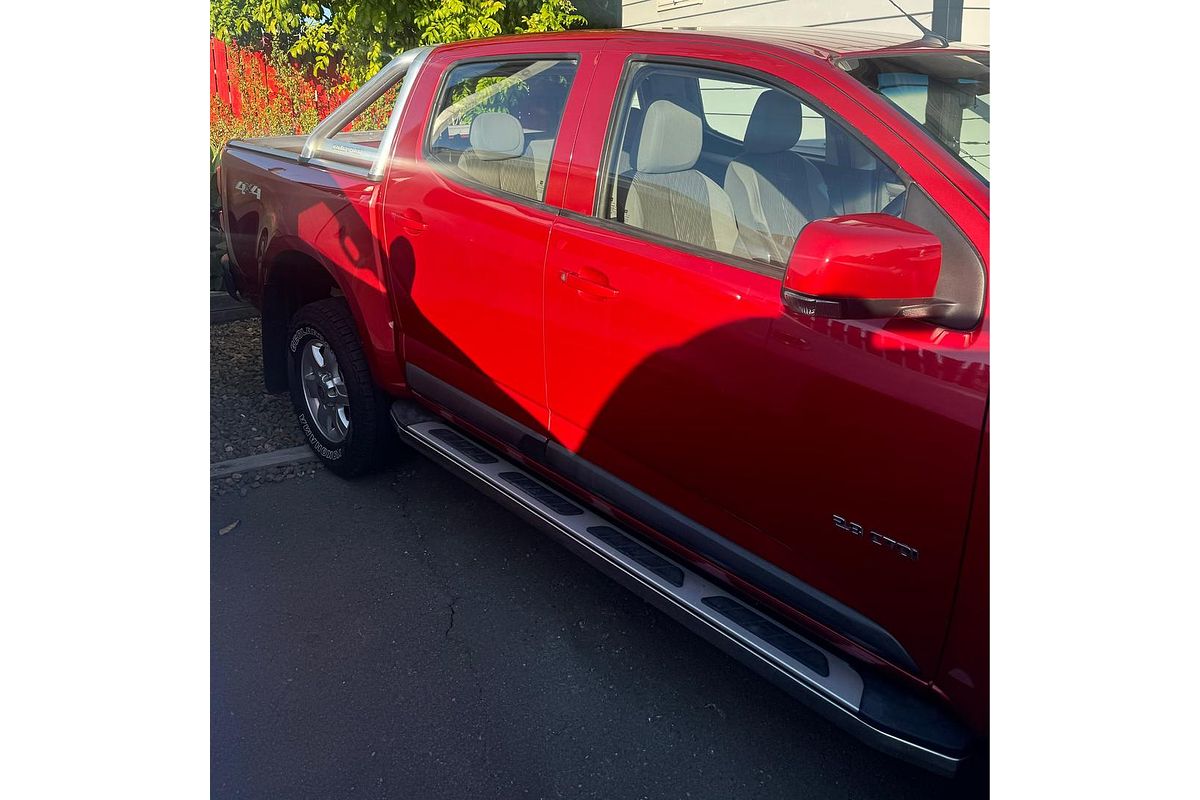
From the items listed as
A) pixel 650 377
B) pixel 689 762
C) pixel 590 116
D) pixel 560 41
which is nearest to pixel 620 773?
pixel 689 762

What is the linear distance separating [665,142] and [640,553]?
1.14 metres

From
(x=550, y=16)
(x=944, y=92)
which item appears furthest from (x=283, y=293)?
(x=550, y=16)

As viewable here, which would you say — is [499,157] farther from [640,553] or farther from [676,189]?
[640,553]

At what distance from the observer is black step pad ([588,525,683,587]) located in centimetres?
259

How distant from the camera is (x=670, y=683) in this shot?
112 inches

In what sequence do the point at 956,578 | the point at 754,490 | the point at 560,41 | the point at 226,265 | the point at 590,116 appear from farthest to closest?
the point at 226,265, the point at 560,41, the point at 590,116, the point at 754,490, the point at 956,578

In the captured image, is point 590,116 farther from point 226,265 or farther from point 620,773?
point 226,265

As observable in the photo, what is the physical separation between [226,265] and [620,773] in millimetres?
3267

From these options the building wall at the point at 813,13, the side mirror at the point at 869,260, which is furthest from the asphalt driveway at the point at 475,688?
the building wall at the point at 813,13

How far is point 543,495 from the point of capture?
3.05 meters

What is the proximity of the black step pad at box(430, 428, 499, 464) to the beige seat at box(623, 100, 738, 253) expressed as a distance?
1064 millimetres

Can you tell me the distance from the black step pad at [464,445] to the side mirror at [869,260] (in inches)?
65.4

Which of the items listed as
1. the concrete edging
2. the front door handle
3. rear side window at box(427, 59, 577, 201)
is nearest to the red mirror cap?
the front door handle

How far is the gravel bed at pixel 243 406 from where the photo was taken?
4461 millimetres
